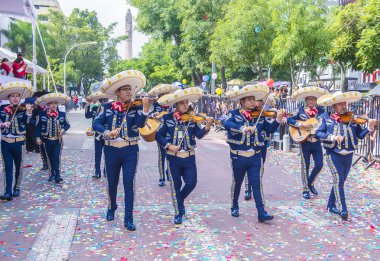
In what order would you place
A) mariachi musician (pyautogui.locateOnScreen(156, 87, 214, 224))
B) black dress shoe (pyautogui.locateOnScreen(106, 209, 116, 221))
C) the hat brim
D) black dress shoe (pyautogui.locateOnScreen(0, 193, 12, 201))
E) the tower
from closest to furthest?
mariachi musician (pyautogui.locateOnScreen(156, 87, 214, 224)), black dress shoe (pyautogui.locateOnScreen(106, 209, 116, 221)), the hat brim, black dress shoe (pyautogui.locateOnScreen(0, 193, 12, 201)), the tower

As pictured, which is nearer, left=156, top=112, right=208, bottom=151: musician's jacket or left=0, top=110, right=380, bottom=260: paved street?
left=0, top=110, right=380, bottom=260: paved street

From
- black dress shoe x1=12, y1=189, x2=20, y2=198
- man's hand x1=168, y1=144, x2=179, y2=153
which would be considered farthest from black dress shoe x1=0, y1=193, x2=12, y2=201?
man's hand x1=168, y1=144, x2=179, y2=153

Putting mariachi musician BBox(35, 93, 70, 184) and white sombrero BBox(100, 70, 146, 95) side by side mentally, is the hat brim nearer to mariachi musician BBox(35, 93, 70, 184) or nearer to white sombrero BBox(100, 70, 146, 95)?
mariachi musician BBox(35, 93, 70, 184)

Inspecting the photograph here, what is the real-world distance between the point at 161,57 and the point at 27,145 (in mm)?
49091

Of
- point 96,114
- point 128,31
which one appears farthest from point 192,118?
point 128,31

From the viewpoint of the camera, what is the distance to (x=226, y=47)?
81.0 ft

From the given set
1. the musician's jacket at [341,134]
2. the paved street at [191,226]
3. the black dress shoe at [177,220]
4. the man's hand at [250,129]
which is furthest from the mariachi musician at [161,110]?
the musician's jacket at [341,134]

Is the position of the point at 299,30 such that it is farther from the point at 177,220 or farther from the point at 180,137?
the point at 177,220

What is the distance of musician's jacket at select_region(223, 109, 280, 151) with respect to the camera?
6.86 metres

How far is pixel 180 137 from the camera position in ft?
22.0

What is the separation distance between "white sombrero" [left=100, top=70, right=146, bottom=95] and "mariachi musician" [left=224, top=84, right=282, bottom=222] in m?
1.40

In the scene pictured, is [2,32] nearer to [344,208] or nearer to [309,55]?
[309,55]

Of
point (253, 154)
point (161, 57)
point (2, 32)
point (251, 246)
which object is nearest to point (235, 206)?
point (253, 154)

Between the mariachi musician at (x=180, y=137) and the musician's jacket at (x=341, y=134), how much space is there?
1.84m
